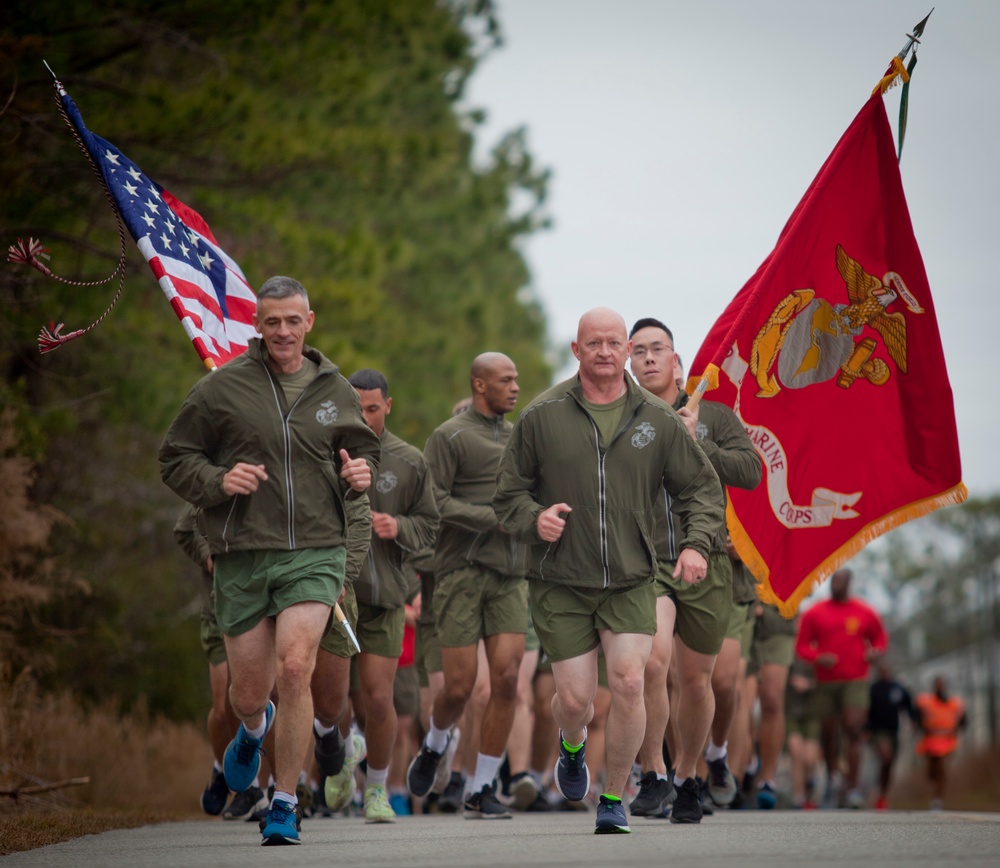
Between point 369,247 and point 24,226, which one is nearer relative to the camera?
point 24,226

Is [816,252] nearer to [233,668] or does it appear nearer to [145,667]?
[233,668]

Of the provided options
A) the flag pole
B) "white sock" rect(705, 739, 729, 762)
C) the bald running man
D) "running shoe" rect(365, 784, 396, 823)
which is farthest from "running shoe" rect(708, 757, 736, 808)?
the flag pole

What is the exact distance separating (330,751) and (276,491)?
266 cm

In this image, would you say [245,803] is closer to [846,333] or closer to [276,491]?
[276,491]

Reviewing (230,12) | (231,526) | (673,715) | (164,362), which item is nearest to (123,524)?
(164,362)

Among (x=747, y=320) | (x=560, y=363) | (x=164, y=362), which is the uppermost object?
(x=560, y=363)

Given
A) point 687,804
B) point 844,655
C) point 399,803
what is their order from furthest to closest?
point 844,655
point 399,803
point 687,804

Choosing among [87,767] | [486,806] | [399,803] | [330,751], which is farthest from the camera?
[87,767]

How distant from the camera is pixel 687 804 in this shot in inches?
398

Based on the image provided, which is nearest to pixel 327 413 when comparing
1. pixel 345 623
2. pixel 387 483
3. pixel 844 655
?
pixel 345 623

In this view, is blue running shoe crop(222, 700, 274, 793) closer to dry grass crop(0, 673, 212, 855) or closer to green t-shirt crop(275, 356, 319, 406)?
dry grass crop(0, 673, 212, 855)

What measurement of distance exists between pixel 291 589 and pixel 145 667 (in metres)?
12.0

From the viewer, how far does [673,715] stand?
13.3m

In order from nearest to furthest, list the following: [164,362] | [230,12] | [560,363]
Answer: [230,12], [164,362], [560,363]
